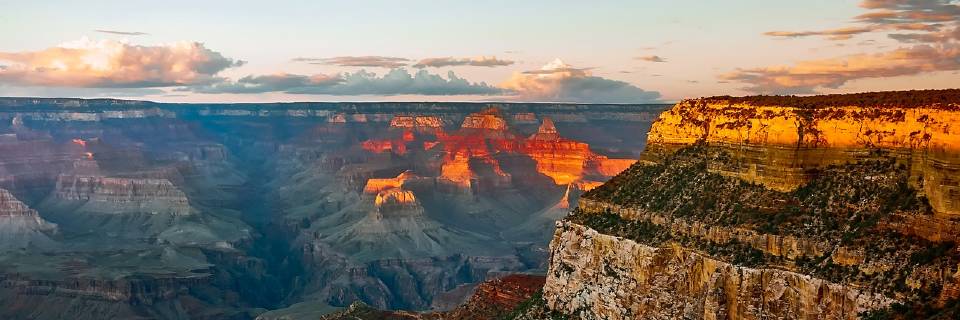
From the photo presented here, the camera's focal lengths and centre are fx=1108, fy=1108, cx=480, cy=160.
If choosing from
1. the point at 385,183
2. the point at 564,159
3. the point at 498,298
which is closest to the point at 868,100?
the point at 498,298

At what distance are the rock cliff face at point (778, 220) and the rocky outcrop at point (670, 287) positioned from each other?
4 centimetres

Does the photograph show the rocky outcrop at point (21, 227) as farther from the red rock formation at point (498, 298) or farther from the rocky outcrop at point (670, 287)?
the rocky outcrop at point (670, 287)

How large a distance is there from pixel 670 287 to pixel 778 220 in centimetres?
416

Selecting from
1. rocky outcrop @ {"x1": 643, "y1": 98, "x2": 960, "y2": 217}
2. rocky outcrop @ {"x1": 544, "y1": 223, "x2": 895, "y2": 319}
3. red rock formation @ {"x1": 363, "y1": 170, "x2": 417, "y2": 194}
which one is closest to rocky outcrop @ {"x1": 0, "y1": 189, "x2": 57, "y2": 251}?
red rock formation @ {"x1": 363, "y1": 170, "x2": 417, "y2": 194}

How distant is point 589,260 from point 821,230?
33.8 feet

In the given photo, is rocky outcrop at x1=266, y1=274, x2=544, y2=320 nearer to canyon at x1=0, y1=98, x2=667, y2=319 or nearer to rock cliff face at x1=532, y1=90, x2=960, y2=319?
rock cliff face at x1=532, y1=90, x2=960, y2=319

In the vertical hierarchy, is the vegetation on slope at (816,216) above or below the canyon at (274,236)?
above

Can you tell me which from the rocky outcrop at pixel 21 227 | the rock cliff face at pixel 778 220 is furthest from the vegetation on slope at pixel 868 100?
the rocky outcrop at pixel 21 227

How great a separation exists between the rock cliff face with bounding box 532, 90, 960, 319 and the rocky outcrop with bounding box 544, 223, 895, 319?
4 centimetres

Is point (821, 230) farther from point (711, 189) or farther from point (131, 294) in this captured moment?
point (131, 294)

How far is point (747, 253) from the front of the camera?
33.1 metres

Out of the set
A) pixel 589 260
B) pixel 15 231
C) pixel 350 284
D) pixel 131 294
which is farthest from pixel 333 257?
pixel 589 260

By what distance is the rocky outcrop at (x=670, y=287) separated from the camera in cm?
2986

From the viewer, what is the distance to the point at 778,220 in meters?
33.6
